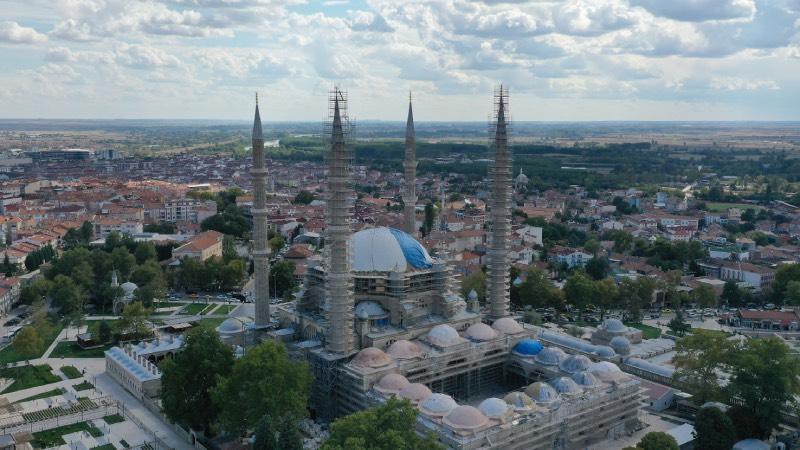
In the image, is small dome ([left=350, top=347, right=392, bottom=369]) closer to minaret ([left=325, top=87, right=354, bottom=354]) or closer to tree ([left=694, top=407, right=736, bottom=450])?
minaret ([left=325, top=87, right=354, bottom=354])

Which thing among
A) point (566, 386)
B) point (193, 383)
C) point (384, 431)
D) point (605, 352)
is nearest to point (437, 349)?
point (566, 386)

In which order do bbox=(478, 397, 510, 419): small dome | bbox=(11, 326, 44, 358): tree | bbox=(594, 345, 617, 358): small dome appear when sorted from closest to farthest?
1. bbox=(478, 397, 510, 419): small dome
2. bbox=(594, 345, 617, 358): small dome
3. bbox=(11, 326, 44, 358): tree

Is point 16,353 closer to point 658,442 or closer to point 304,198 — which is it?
point 658,442

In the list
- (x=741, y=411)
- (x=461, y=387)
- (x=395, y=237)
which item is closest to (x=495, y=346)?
(x=461, y=387)

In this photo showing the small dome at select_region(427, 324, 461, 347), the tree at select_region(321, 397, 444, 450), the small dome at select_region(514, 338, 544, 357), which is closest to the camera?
the tree at select_region(321, 397, 444, 450)

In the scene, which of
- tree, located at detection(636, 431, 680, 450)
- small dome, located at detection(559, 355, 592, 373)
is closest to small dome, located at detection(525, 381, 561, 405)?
small dome, located at detection(559, 355, 592, 373)

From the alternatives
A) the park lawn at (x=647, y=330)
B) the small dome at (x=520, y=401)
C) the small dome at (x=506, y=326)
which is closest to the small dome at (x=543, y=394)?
the small dome at (x=520, y=401)

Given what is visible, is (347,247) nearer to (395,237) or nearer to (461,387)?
(395,237)
